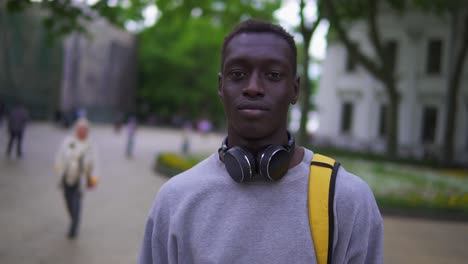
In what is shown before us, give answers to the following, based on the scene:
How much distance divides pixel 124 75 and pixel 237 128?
158 ft

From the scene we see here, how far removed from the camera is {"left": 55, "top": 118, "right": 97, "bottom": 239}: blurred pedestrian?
6.98 meters

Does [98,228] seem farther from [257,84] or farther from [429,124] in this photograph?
[429,124]

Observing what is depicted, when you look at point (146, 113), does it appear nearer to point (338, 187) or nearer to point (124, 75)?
point (124, 75)

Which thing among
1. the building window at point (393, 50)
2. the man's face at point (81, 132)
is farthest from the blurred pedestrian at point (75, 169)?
the building window at point (393, 50)

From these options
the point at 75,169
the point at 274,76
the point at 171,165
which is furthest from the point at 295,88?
the point at 171,165

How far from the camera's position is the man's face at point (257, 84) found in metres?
1.62

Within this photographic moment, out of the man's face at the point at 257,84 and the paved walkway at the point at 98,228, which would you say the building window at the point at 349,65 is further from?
the man's face at the point at 257,84

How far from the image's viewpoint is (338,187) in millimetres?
1560

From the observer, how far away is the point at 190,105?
53562mm

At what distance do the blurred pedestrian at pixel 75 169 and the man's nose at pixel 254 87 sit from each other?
588 centimetres

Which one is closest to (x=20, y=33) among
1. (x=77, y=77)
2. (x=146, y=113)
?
(x=77, y=77)

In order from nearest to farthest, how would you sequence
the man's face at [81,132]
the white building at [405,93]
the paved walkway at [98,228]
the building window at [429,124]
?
1. the paved walkway at [98,228]
2. the man's face at [81,132]
3. the white building at [405,93]
4. the building window at [429,124]

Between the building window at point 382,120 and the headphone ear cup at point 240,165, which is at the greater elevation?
the headphone ear cup at point 240,165

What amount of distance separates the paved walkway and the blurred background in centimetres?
3
